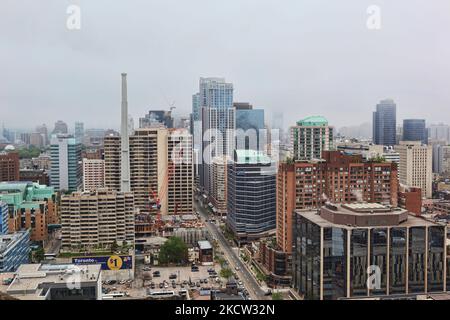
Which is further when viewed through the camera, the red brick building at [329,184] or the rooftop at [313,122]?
the rooftop at [313,122]

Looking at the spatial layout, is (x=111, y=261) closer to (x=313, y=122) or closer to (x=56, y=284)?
(x=56, y=284)

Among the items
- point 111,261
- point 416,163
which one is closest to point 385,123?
point 416,163

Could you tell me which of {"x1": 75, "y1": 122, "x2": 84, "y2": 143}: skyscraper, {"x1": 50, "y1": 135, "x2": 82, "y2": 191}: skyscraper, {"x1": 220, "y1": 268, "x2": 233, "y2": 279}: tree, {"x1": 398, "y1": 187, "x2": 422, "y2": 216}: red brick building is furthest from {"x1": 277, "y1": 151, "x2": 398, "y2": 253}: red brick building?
{"x1": 50, "y1": 135, "x2": 82, "y2": 191}: skyscraper

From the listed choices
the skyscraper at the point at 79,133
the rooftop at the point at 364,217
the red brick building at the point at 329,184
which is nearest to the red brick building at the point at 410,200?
the red brick building at the point at 329,184

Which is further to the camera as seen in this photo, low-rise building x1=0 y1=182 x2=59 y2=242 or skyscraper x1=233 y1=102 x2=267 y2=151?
skyscraper x1=233 y1=102 x2=267 y2=151

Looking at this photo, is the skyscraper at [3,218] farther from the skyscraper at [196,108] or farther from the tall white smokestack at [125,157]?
the skyscraper at [196,108]

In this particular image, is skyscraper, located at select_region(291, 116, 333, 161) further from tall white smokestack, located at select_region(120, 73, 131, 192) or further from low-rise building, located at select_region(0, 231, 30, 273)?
low-rise building, located at select_region(0, 231, 30, 273)

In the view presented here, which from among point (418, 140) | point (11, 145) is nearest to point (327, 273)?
point (418, 140)
